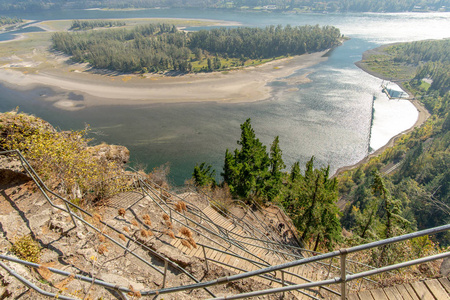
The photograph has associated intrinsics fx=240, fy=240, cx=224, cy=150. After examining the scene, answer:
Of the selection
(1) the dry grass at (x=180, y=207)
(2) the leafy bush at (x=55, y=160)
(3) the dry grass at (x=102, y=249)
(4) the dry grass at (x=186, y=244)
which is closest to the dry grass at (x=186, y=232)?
(4) the dry grass at (x=186, y=244)

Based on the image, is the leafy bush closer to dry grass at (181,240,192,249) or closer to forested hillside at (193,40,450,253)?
dry grass at (181,240,192,249)

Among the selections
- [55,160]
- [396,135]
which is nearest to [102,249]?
[55,160]

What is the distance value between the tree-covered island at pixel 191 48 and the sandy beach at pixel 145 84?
8410mm

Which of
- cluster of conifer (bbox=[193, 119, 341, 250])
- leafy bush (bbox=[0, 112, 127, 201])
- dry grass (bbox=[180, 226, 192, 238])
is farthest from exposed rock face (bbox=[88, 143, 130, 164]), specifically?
dry grass (bbox=[180, 226, 192, 238])

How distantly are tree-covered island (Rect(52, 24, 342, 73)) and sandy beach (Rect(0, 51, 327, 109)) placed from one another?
8.41 metres

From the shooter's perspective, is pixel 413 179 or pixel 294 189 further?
pixel 413 179

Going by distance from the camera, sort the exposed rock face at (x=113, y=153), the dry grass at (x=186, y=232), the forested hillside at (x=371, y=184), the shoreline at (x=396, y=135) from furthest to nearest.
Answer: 1. the shoreline at (x=396, y=135)
2. the exposed rock face at (x=113, y=153)
3. the forested hillside at (x=371, y=184)
4. the dry grass at (x=186, y=232)

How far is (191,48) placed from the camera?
129 meters

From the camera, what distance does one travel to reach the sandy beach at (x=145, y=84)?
72.0 meters

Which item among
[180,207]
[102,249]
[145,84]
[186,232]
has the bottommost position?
[145,84]

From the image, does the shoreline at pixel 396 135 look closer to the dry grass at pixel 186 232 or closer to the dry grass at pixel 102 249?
the dry grass at pixel 186 232

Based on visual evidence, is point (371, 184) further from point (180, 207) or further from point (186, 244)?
point (186, 244)

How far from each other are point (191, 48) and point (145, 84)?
5610cm

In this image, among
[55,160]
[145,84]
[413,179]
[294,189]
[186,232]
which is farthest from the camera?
[145,84]
